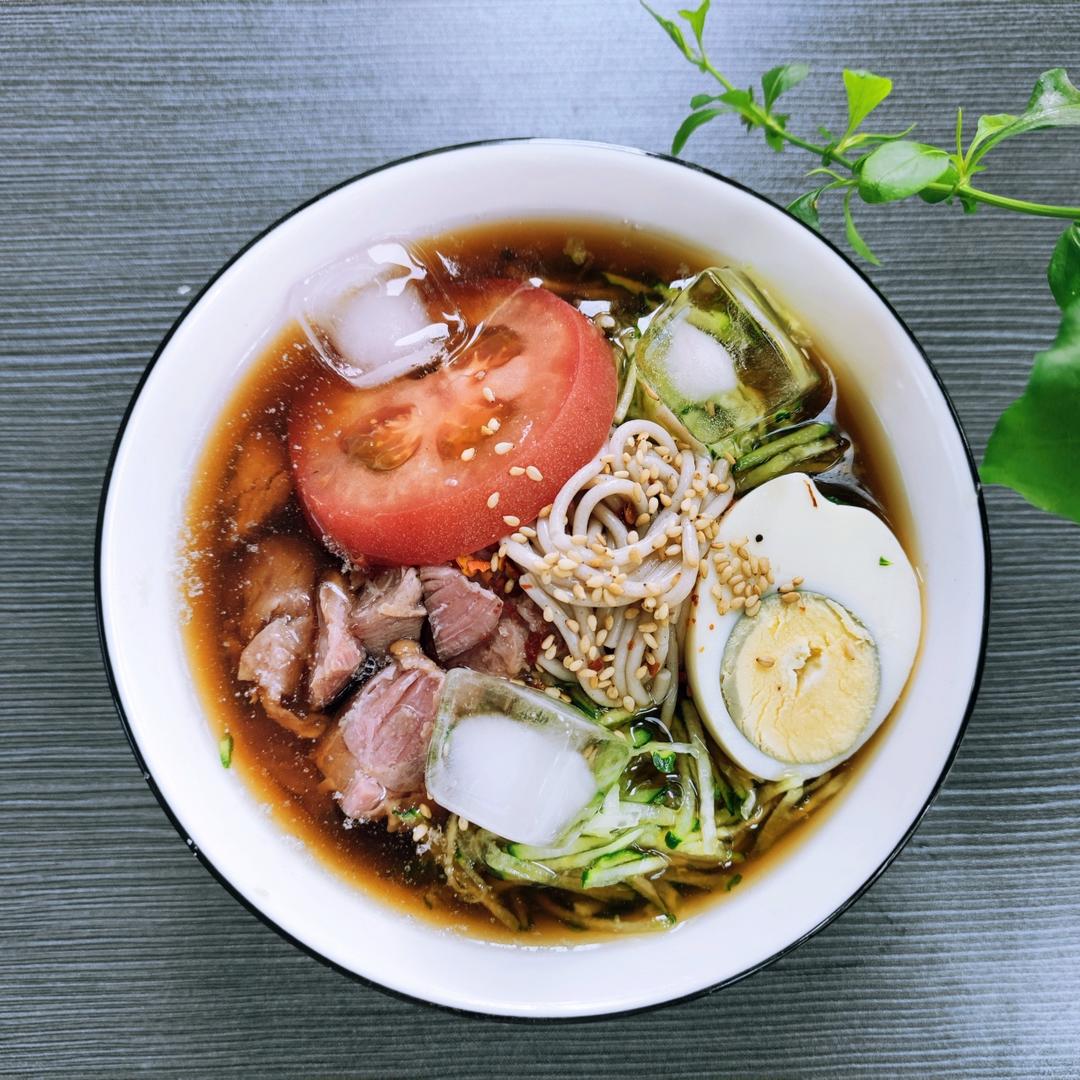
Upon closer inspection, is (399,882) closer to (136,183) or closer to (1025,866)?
(1025,866)

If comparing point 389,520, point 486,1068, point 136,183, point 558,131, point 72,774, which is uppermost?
point 558,131

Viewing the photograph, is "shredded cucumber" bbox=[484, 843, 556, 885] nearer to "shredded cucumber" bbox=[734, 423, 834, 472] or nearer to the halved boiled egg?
the halved boiled egg

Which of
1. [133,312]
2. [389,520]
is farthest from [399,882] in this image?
[133,312]

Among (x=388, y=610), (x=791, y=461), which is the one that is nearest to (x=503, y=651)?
(x=388, y=610)

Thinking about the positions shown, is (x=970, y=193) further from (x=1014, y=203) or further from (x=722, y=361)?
(x=722, y=361)

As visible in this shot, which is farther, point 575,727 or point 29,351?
point 29,351

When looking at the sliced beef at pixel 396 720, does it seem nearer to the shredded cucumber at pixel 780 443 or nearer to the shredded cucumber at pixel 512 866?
the shredded cucumber at pixel 512 866
